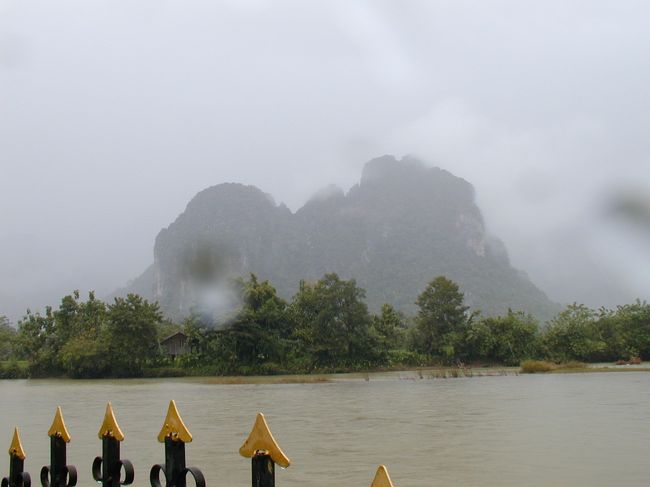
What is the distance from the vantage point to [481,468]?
26.0 ft

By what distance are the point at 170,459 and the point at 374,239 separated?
8959 centimetres

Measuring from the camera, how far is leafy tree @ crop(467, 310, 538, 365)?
134 feet

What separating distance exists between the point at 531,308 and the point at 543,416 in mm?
65144

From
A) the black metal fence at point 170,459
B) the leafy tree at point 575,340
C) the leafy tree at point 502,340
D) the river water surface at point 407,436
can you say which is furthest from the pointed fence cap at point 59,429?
the leafy tree at point 575,340

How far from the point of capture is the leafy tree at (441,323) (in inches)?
1628

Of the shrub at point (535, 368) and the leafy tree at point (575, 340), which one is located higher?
the leafy tree at point (575, 340)

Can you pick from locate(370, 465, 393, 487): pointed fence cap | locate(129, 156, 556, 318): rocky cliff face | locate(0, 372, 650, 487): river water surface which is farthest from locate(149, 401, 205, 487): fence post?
locate(129, 156, 556, 318): rocky cliff face

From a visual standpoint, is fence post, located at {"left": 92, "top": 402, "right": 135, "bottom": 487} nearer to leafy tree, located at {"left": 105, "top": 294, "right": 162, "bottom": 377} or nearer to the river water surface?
the river water surface

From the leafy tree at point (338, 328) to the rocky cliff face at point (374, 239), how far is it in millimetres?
16641

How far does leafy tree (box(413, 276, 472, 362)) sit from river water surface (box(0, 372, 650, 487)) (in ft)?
66.6

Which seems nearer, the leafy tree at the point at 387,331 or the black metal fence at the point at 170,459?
the black metal fence at the point at 170,459

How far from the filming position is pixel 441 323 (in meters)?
42.6

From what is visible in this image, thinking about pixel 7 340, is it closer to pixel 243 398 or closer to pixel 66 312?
pixel 66 312

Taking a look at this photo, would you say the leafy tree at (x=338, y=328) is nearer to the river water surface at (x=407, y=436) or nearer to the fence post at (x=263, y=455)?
the river water surface at (x=407, y=436)
